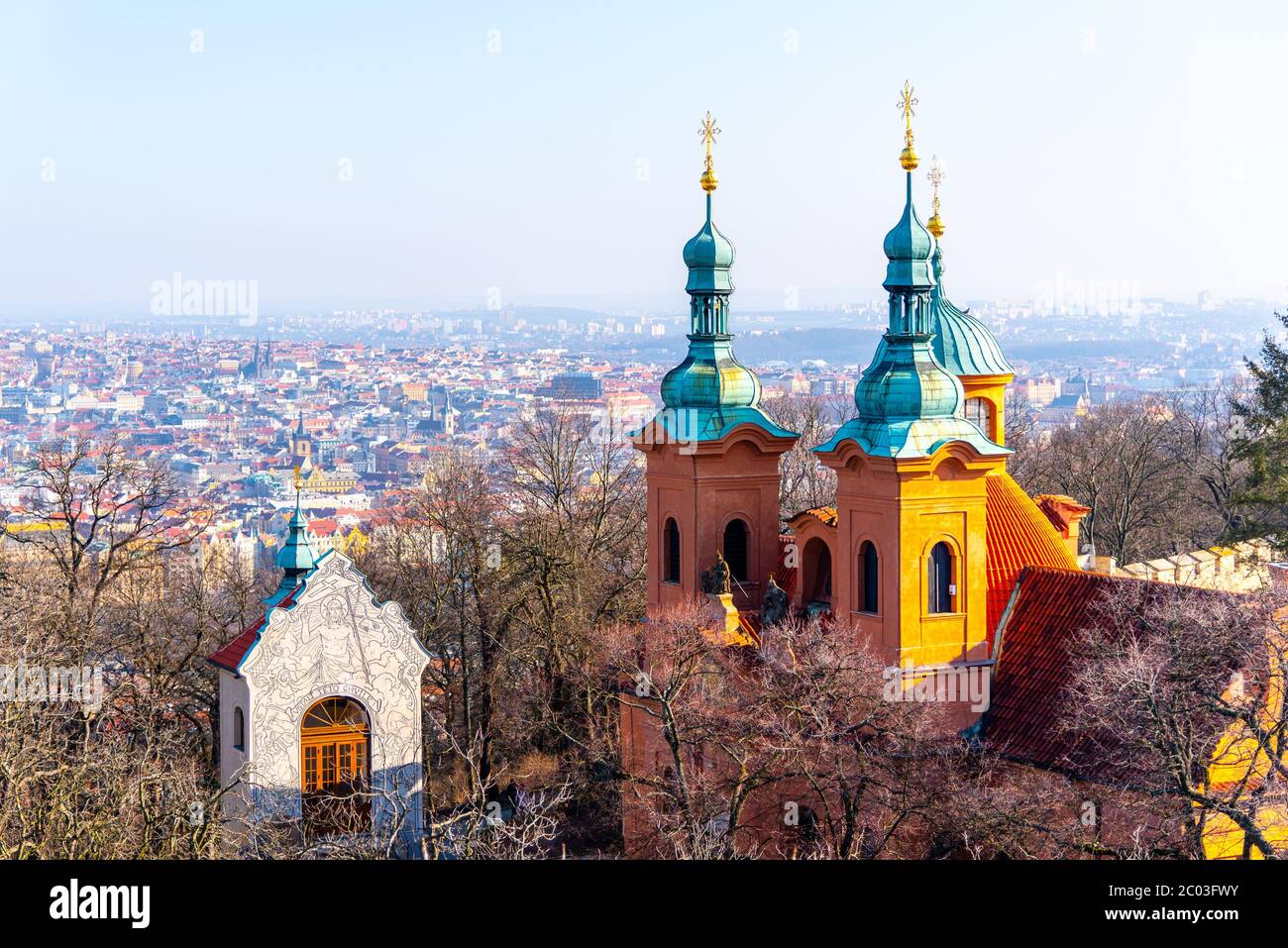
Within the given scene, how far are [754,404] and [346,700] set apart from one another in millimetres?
9874

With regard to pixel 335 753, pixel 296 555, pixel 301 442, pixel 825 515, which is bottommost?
pixel 335 753

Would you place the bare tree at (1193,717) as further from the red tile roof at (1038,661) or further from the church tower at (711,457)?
the church tower at (711,457)

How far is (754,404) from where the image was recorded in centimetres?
3406

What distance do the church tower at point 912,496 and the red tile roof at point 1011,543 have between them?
0.40 meters

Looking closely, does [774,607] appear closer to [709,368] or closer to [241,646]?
[709,368]

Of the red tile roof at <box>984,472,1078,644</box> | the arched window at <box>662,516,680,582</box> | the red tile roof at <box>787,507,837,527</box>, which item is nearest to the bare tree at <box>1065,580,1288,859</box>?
the red tile roof at <box>984,472,1078,644</box>

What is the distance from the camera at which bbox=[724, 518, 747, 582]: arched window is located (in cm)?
3391

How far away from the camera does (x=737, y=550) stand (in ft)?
112

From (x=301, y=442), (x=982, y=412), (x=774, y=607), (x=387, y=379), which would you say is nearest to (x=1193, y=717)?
(x=774, y=607)

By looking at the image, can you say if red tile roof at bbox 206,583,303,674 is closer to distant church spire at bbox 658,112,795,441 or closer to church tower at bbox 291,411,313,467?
distant church spire at bbox 658,112,795,441

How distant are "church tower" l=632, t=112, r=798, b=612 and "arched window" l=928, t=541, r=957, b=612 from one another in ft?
16.6

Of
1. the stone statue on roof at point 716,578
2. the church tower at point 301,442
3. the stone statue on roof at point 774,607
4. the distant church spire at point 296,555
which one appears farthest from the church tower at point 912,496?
the church tower at point 301,442

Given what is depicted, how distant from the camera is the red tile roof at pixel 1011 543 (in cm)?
3003

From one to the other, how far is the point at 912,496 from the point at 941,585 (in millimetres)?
1683
